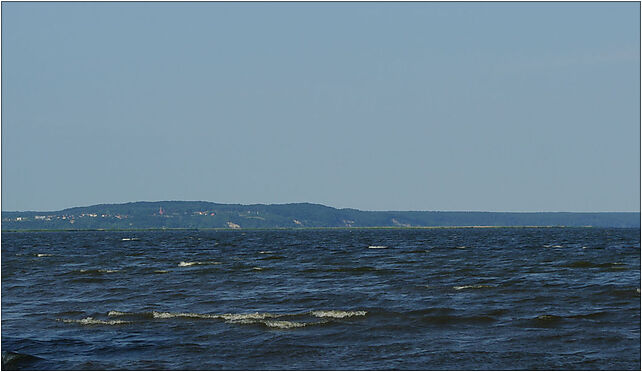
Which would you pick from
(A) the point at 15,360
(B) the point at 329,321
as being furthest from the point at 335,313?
(A) the point at 15,360

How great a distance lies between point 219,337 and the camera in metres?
24.6

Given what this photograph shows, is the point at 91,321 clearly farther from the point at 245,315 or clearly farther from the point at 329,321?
the point at 329,321

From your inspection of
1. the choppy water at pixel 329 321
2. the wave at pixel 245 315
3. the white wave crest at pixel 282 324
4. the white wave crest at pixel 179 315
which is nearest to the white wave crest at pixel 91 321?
the choppy water at pixel 329 321

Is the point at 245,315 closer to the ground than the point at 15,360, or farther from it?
farther from it

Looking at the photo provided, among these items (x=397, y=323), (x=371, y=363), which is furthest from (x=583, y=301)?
(x=371, y=363)

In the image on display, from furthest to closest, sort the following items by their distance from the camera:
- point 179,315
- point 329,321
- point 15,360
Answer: point 179,315
point 329,321
point 15,360

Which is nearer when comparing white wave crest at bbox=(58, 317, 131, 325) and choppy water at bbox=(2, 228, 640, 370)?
choppy water at bbox=(2, 228, 640, 370)

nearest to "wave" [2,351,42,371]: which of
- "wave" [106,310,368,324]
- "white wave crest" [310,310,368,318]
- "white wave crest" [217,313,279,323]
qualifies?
"wave" [106,310,368,324]

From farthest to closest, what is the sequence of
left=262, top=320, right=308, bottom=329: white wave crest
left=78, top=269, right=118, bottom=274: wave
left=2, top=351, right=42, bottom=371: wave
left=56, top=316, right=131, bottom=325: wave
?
left=78, top=269, right=118, bottom=274: wave, left=56, top=316, right=131, bottom=325: wave, left=262, top=320, right=308, bottom=329: white wave crest, left=2, top=351, right=42, bottom=371: wave

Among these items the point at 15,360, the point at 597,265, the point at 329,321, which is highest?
the point at 597,265

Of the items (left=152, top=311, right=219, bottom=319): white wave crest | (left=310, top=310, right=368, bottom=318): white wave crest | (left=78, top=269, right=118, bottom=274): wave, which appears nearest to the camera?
(left=310, top=310, right=368, bottom=318): white wave crest

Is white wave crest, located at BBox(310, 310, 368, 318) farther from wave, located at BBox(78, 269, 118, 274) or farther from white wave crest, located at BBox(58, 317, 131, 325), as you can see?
wave, located at BBox(78, 269, 118, 274)

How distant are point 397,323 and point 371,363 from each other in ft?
21.6

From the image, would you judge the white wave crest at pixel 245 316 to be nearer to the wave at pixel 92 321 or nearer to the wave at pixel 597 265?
the wave at pixel 92 321
